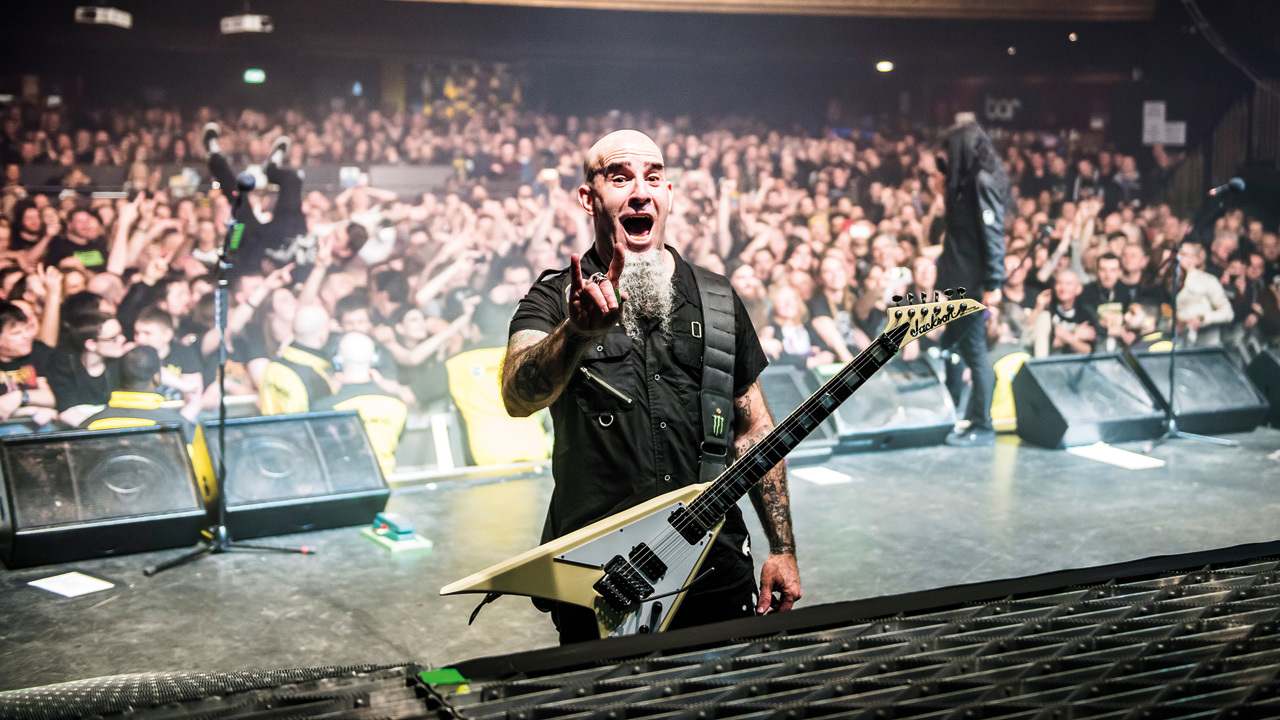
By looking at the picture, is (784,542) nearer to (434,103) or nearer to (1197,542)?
(1197,542)

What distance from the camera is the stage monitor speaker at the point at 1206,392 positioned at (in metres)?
8.18

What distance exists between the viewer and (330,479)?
5781mm

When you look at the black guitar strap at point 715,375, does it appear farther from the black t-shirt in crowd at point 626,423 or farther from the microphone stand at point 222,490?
the microphone stand at point 222,490

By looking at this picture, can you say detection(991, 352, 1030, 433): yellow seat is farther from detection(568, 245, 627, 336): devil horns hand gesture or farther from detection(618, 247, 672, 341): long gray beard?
detection(568, 245, 627, 336): devil horns hand gesture

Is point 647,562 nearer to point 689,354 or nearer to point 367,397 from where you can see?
point 689,354

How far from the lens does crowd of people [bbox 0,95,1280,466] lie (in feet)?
21.3

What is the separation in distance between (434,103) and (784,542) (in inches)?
225

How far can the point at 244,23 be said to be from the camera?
6852mm

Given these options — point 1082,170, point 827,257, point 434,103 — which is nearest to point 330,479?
point 434,103

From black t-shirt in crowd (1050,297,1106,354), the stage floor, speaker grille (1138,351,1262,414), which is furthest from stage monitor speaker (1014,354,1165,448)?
black t-shirt in crowd (1050,297,1106,354)

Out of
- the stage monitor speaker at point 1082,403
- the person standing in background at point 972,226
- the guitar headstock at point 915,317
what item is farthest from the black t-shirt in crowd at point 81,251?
the stage monitor speaker at point 1082,403

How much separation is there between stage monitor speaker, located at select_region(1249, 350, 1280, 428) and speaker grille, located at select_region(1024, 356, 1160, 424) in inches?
55.3

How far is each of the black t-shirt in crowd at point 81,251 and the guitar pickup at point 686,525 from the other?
224 inches

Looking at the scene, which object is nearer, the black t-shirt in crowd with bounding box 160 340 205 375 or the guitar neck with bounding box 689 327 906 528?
the guitar neck with bounding box 689 327 906 528
